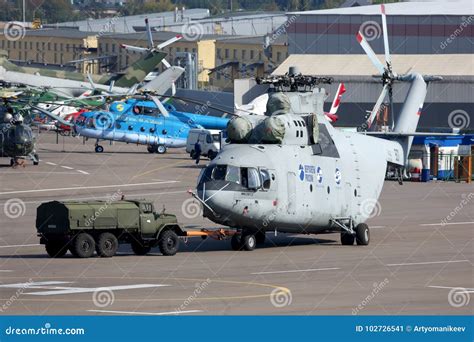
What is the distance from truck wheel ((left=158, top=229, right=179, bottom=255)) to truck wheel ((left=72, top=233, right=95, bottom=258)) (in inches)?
80.6

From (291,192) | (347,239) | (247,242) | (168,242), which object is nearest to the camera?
(168,242)

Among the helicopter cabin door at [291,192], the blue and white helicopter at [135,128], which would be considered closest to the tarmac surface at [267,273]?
the helicopter cabin door at [291,192]

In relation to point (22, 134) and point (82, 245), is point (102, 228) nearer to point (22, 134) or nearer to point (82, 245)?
point (82, 245)

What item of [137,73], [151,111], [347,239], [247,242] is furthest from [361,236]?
[137,73]

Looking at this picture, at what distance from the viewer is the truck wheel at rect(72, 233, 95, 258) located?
3228 cm

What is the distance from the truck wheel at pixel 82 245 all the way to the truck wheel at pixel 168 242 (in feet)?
6.72

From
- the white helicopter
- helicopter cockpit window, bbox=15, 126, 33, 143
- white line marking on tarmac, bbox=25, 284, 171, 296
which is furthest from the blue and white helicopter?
white line marking on tarmac, bbox=25, 284, 171, 296

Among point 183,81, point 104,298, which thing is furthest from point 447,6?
point 104,298

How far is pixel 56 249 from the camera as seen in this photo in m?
32.9

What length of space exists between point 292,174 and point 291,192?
0.50 metres

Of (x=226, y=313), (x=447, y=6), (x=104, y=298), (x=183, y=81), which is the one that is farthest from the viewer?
(x=183, y=81)

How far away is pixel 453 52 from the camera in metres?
102

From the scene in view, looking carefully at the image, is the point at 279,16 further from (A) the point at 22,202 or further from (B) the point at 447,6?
(A) the point at 22,202

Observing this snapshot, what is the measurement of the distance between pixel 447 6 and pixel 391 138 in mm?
74245
